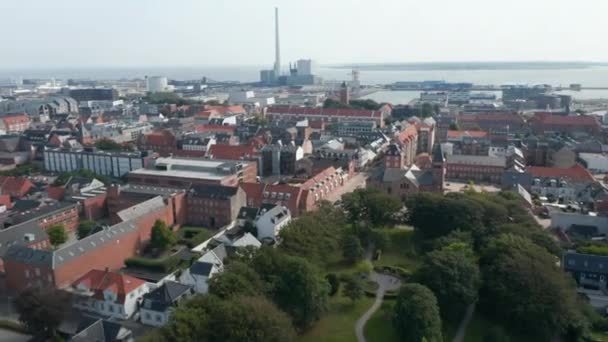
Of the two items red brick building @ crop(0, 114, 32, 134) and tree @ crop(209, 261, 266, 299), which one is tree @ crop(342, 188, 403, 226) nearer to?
tree @ crop(209, 261, 266, 299)

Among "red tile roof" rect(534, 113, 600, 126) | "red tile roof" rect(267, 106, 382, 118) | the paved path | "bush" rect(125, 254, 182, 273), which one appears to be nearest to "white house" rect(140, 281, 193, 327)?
"bush" rect(125, 254, 182, 273)

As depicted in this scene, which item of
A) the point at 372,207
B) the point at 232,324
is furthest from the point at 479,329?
the point at 232,324

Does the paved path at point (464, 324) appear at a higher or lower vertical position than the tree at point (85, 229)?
lower

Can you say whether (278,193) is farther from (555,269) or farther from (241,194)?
(555,269)

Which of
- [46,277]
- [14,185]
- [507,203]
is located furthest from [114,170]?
[507,203]

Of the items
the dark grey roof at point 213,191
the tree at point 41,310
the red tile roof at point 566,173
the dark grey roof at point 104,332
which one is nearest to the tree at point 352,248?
the dark grey roof at point 213,191

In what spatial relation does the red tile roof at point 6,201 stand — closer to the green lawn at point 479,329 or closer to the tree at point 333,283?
the tree at point 333,283

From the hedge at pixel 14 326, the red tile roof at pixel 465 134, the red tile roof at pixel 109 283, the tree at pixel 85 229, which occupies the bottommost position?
the hedge at pixel 14 326
